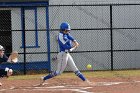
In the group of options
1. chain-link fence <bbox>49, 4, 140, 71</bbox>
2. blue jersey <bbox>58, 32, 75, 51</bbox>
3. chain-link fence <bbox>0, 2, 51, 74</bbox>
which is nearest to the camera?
blue jersey <bbox>58, 32, 75, 51</bbox>

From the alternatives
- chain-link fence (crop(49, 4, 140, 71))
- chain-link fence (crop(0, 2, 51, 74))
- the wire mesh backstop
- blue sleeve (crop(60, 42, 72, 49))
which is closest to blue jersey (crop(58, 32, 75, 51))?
blue sleeve (crop(60, 42, 72, 49))

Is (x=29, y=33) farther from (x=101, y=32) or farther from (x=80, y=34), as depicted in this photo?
(x=101, y=32)

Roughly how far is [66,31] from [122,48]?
8.05 m

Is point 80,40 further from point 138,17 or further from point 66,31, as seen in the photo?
point 66,31

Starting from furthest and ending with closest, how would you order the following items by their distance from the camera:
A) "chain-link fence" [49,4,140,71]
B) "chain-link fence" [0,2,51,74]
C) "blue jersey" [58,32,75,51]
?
"chain-link fence" [49,4,140,71] < "chain-link fence" [0,2,51,74] < "blue jersey" [58,32,75,51]

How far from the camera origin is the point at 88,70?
20.4 metres

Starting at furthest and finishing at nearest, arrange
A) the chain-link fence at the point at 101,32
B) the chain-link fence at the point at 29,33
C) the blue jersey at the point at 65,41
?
the chain-link fence at the point at 101,32
the chain-link fence at the point at 29,33
the blue jersey at the point at 65,41

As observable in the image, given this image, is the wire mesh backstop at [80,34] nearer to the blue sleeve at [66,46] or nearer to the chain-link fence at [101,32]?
the chain-link fence at [101,32]

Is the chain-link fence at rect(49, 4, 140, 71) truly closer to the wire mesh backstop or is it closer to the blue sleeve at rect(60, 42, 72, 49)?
the wire mesh backstop

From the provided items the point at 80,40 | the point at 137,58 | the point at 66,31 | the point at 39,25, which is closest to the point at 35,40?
the point at 39,25

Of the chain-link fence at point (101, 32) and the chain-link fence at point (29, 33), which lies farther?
the chain-link fence at point (101, 32)

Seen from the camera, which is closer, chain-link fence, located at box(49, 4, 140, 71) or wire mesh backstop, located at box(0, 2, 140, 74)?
wire mesh backstop, located at box(0, 2, 140, 74)

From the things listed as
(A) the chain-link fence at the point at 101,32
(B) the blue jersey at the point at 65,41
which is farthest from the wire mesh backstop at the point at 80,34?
(B) the blue jersey at the point at 65,41

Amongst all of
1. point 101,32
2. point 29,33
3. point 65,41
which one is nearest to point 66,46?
point 65,41
